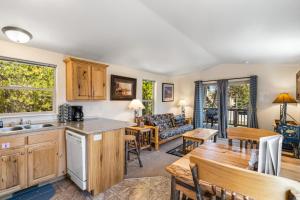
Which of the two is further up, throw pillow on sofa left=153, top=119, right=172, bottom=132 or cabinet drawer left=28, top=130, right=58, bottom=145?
cabinet drawer left=28, top=130, right=58, bottom=145

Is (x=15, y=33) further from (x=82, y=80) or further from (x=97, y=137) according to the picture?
(x=97, y=137)

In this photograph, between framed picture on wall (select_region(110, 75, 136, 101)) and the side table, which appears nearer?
the side table

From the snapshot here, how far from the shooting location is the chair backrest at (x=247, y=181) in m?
0.63

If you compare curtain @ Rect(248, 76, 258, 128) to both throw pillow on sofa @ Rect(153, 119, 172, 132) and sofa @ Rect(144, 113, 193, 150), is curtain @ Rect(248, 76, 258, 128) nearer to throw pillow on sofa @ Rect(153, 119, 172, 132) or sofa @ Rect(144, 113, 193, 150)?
sofa @ Rect(144, 113, 193, 150)

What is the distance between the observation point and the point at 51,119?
2.98m

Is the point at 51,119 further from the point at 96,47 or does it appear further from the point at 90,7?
the point at 90,7

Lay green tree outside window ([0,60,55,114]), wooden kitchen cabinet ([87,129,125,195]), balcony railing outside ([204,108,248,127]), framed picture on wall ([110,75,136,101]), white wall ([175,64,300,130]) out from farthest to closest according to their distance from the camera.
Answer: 1. balcony railing outside ([204,108,248,127])
2. white wall ([175,64,300,130])
3. framed picture on wall ([110,75,136,101])
4. green tree outside window ([0,60,55,114])
5. wooden kitchen cabinet ([87,129,125,195])

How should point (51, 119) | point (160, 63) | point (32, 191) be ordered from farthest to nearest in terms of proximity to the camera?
point (160, 63)
point (51, 119)
point (32, 191)

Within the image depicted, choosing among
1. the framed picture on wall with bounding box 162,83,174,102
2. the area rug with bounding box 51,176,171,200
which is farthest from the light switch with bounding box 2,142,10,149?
the framed picture on wall with bounding box 162,83,174,102

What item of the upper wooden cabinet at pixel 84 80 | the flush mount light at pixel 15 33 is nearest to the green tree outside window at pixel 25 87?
the upper wooden cabinet at pixel 84 80

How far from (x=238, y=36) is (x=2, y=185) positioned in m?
4.22

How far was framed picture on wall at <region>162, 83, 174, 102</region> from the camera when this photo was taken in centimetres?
584

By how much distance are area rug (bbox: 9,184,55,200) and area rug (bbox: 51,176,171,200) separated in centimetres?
9

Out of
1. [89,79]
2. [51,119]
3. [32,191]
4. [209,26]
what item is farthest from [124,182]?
[209,26]
